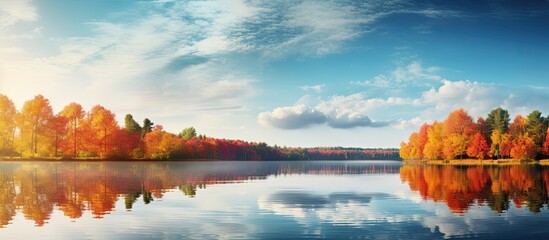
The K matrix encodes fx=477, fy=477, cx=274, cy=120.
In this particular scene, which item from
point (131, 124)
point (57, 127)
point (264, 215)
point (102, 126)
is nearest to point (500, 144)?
point (102, 126)

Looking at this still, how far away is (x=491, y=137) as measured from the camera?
15512cm

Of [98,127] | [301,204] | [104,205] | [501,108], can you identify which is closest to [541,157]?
[501,108]

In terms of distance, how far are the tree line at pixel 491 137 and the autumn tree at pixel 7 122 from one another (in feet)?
412

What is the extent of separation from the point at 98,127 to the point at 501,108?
132074mm

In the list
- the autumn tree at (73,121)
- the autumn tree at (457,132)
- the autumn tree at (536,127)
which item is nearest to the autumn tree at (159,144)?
the autumn tree at (73,121)

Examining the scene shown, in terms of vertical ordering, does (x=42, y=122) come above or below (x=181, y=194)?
above

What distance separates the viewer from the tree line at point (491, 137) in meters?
151

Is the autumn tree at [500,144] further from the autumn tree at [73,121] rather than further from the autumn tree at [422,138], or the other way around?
the autumn tree at [73,121]

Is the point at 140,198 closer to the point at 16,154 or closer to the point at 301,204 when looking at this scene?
the point at 301,204

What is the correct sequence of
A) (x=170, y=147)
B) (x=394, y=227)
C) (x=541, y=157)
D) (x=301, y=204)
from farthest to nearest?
(x=170, y=147) → (x=541, y=157) → (x=301, y=204) → (x=394, y=227)

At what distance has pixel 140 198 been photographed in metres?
36.1

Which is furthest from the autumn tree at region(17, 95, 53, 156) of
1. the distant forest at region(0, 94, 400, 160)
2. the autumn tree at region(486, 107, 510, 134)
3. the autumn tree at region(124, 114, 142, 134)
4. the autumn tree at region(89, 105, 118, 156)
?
the autumn tree at region(486, 107, 510, 134)

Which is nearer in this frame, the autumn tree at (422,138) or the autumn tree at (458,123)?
the autumn tree at (458,123)

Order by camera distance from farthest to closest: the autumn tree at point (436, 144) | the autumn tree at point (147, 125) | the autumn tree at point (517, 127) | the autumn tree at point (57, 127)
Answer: the autumn tree at point (147, 125) < the autumn tree at point (436, 144) < the autumn tree at point (517, 127) < the autumn tree at point (57, 127)
